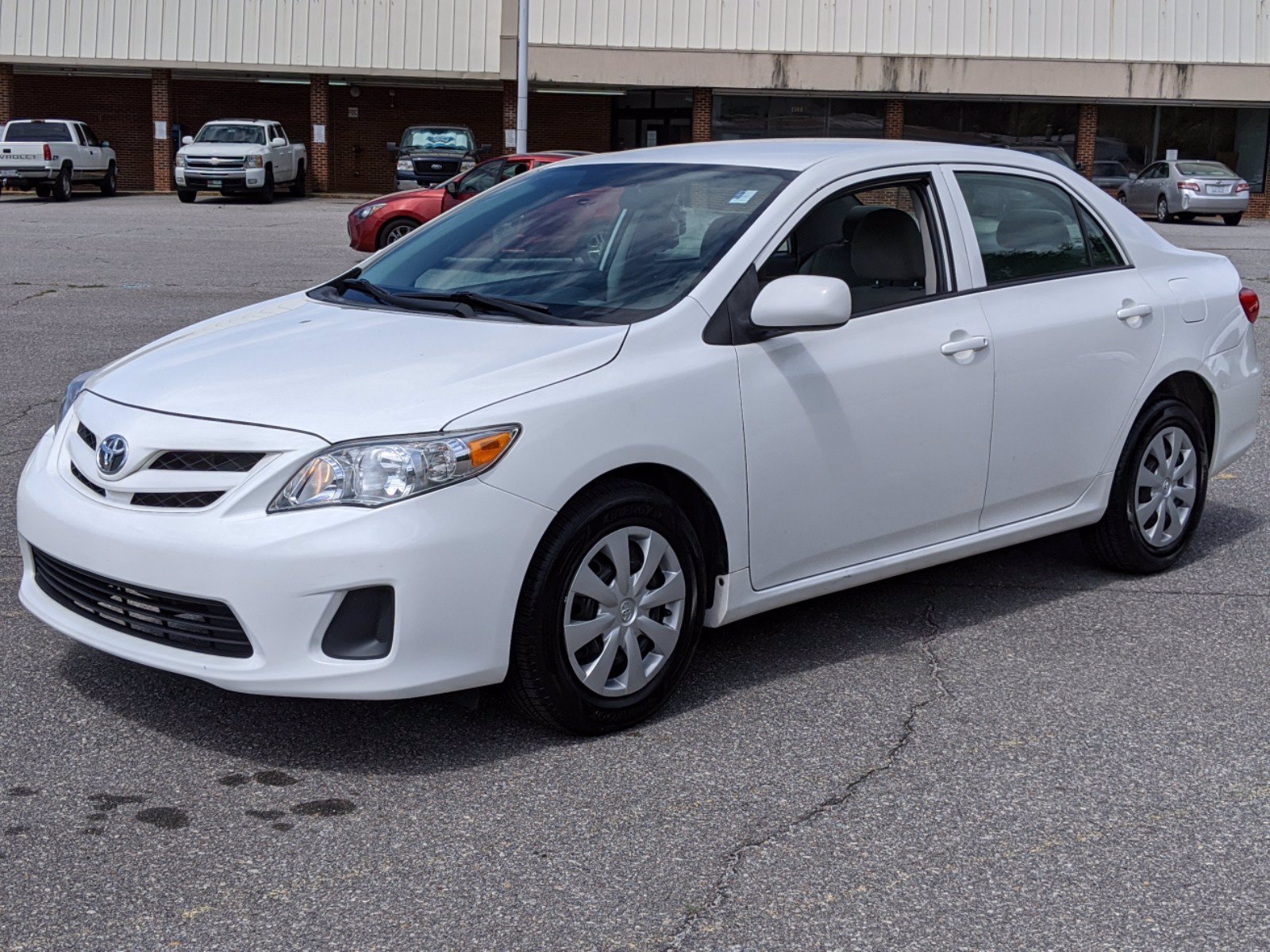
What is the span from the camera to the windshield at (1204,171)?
113 feet

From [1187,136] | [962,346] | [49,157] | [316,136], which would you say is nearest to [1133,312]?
[962,346]

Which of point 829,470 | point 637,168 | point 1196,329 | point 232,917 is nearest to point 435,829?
point 232,917

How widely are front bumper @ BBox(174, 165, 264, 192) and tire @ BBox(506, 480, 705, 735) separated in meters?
32.3

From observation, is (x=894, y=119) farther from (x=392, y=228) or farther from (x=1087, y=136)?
(x=392, y=228)

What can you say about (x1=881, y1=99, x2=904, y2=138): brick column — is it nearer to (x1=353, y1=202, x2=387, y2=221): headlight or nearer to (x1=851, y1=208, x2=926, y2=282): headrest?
(x1=353, y1=202, x2=387, y2=221): headlight

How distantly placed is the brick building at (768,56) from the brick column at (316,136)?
5cm

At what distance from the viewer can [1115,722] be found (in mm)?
4535

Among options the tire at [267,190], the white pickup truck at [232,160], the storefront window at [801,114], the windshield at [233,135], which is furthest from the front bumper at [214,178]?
the storefront window at [801,114]

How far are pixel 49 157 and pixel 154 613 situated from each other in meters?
32.5

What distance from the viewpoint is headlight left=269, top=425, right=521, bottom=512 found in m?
3.86

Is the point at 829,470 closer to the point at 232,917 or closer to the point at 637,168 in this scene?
the point at 637,168

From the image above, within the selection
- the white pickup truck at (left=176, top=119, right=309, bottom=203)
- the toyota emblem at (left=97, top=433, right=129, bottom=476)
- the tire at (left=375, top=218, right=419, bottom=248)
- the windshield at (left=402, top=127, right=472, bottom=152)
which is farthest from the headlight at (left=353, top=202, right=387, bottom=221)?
the toyota emblem at (left=97, top=433, right=129, bottom=476)

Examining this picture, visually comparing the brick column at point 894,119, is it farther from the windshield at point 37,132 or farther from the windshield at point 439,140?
the windshield at point 37,132

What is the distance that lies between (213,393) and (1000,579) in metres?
3.28
